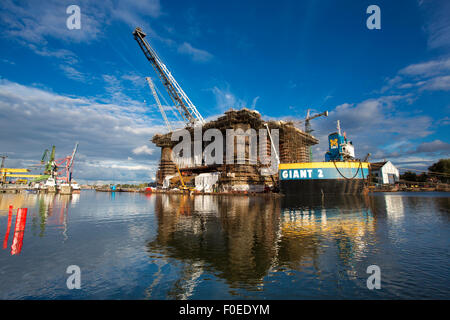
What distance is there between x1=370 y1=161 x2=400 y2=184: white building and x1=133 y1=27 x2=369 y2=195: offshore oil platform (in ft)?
130

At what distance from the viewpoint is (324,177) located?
174ft

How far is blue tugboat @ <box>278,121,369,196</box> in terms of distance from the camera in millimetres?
53344

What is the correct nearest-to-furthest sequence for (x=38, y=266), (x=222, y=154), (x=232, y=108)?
(x=38, y=266), (x=232, y=108), (x=222, y=154)

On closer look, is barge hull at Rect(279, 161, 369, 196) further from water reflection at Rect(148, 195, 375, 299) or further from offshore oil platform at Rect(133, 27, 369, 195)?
water reflection at Rect(148, 195, 375, 299)

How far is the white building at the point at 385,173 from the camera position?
11512 centimetres

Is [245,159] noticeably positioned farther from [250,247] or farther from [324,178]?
[250,247]

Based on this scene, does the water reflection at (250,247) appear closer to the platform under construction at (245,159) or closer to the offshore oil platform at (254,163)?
the offshore oil platform at (254,163)

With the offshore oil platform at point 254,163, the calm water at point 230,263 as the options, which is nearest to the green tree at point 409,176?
the offshore oil platform at point 254,163

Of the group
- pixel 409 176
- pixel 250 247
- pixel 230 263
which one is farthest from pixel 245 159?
pixel 409 176

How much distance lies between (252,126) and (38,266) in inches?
3091

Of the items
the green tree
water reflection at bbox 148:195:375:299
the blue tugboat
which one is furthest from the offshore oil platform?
the green tree

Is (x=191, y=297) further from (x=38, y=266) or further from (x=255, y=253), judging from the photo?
(x=38, y=266)
